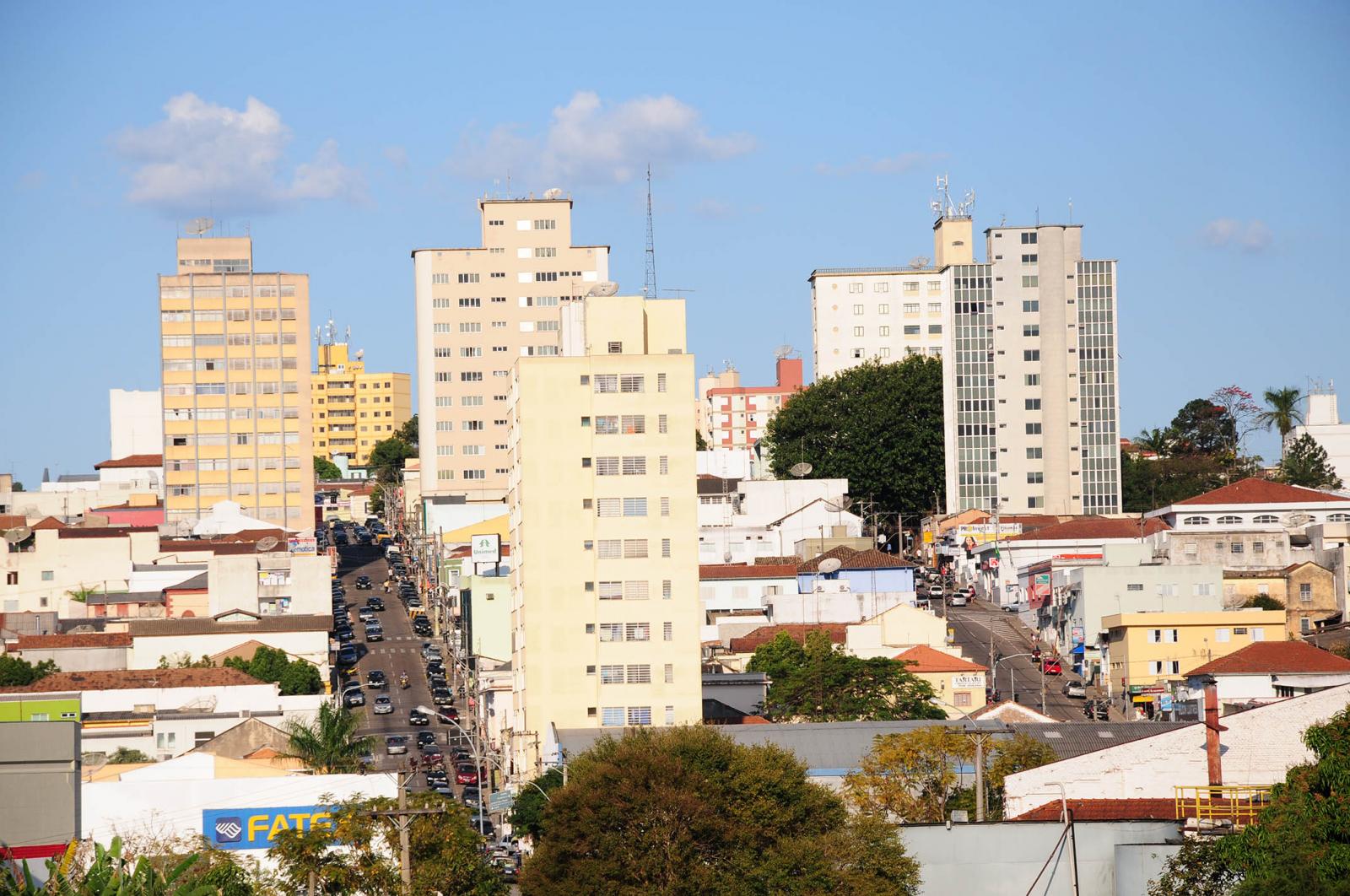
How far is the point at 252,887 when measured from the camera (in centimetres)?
5553

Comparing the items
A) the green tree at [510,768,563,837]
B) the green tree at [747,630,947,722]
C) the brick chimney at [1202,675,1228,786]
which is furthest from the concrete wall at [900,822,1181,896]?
the green tree at [747,630,947,722]

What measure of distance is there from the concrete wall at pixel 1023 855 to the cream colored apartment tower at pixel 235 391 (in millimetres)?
128796

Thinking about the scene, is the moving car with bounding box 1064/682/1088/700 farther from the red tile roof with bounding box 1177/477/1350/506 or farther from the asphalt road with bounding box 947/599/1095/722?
the red tile roof with bounding box 1177/477/1350/506

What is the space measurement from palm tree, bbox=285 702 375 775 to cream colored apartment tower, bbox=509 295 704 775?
24.0 ft

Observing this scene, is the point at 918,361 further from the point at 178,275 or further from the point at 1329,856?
the point at 1329,856

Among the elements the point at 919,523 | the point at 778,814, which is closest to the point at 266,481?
the point at 919,523

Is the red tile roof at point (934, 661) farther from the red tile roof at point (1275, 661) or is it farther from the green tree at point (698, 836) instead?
the green tree at point (698, 836)

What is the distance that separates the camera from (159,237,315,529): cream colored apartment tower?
176875 mm

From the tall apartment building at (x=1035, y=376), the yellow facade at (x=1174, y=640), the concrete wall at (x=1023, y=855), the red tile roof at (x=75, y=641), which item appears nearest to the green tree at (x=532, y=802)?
the concrete wall at (x=1023, y=855)

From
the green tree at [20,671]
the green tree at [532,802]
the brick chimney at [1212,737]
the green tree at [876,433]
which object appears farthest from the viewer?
the green tree at [876,433]

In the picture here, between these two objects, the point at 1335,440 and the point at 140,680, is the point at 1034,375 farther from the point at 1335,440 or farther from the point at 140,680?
the point at 140,680

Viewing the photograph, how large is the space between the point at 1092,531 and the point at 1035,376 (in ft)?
86.8

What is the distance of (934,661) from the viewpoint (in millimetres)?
108750

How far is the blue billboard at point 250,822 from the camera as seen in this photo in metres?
71.9
